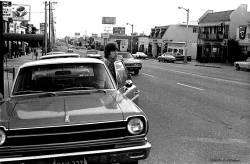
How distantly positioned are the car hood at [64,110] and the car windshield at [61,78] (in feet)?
1.44

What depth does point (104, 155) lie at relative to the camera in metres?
4.45

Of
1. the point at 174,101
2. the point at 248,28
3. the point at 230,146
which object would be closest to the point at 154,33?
the point at 248,28

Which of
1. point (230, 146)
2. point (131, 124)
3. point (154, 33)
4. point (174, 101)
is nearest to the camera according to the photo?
point (131, 124)

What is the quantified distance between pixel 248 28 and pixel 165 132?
50.2 meters

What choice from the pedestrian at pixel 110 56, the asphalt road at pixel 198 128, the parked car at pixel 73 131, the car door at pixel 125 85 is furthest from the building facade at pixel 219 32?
the parked car at pixel 73 131

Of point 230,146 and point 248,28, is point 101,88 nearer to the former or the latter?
point 230,146

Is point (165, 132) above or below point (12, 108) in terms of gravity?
below

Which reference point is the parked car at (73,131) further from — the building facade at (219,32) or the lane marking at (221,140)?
the building facade at (219,32)

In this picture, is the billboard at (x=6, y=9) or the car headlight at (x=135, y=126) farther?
the billboard at (x=6, y=9)

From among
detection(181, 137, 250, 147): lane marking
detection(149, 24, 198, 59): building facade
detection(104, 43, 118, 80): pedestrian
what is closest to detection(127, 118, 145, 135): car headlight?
detection(104, 43, 118, 80): pedestrian

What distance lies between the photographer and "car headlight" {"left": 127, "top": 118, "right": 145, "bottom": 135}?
4.67 meters

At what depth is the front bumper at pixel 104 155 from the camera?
431 centimetres

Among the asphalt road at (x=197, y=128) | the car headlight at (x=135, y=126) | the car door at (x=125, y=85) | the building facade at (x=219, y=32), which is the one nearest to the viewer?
the car headlight at (x=135, y=126)

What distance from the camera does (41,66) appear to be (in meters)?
6.26
